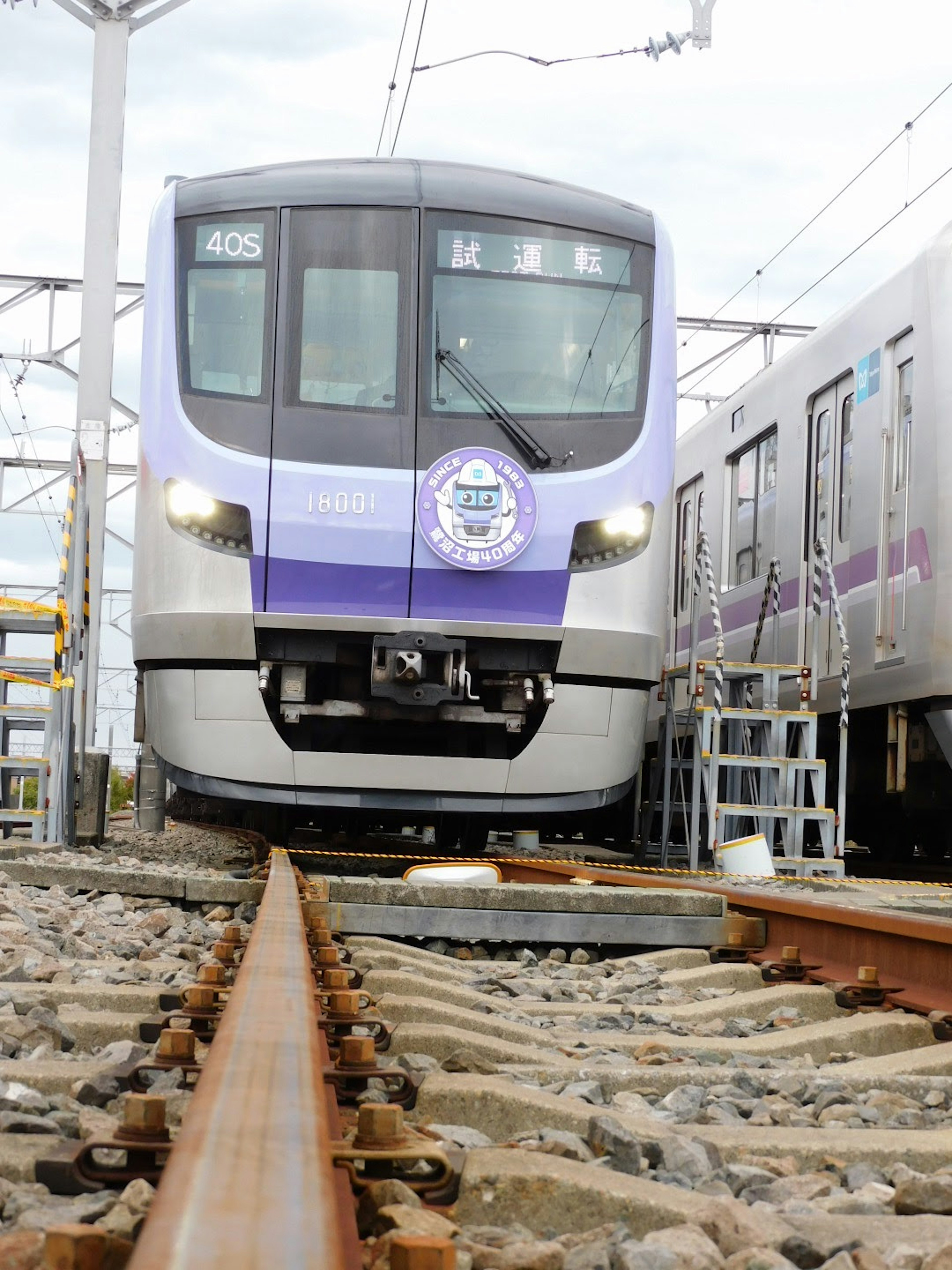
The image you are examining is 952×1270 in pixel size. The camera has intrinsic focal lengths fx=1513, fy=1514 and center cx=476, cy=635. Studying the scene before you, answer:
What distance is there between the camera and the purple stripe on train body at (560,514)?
663 centimetres

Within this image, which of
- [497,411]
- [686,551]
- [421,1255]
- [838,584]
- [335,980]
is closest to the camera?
[421,1255]

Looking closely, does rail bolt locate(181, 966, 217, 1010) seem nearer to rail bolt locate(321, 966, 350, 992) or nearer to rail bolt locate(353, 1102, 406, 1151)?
rail bolt locate(321, 966, 350, 992)

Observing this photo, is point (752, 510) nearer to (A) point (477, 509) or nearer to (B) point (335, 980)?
(A) point (477, 509)

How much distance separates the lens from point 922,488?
8094 millimetres

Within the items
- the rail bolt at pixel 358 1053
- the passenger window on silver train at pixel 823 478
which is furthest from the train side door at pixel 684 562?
the rail bolt at pixel 358 1053

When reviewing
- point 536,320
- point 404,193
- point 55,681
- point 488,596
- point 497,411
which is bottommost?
point 55,681

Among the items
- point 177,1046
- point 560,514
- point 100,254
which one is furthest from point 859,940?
point 100,254

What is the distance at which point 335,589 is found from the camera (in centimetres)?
659

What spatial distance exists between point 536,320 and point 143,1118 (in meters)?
5.91

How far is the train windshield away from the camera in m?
7.02

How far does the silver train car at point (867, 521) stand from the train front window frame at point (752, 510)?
16 millimetres

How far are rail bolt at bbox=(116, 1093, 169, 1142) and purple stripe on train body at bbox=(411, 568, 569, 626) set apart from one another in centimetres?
504

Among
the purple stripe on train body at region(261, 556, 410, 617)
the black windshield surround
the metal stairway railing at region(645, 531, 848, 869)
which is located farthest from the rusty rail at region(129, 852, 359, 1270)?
the metal stairway railing at region(645, 531, 848, 869)

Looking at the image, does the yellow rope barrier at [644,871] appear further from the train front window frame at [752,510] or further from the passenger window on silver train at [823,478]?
the train front window frame at [752,510]
